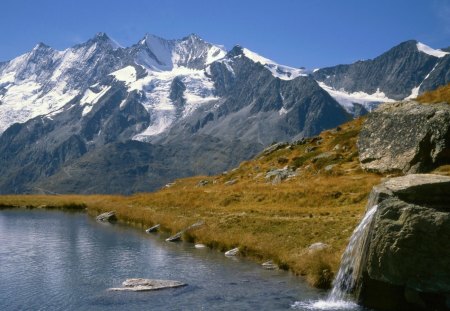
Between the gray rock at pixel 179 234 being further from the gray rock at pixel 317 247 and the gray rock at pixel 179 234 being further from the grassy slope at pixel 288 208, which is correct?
the gray rock at pixel 317 247

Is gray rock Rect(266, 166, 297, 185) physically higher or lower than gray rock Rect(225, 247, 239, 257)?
higher

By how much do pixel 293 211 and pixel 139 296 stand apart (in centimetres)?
2618

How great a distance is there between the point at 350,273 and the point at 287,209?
2766cm

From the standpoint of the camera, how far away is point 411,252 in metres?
24.7

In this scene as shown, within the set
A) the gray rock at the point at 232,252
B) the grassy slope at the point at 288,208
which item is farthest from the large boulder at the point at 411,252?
the gray rock at the point at 232,252

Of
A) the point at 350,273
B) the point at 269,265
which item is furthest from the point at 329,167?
the point at 350,273

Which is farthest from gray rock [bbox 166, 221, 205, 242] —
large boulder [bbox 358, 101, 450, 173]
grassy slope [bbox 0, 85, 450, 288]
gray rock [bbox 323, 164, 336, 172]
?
gray rock [bbox 323, 164, 336, 172]

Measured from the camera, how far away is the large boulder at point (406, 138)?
1989 inches

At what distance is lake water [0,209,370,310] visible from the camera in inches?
1167

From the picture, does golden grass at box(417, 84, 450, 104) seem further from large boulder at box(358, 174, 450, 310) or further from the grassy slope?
large boulder at box(358, 174, 450, 310)

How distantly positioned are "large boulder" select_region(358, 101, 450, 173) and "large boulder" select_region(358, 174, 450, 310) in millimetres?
25787

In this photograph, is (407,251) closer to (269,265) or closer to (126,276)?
(269,265)

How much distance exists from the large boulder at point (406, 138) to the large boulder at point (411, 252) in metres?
25.8

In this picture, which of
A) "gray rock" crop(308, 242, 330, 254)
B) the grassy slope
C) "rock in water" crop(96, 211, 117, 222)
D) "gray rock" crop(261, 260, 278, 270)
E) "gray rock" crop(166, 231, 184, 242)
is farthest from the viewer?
"rock in water" crop(96, 211, 117, 222)
